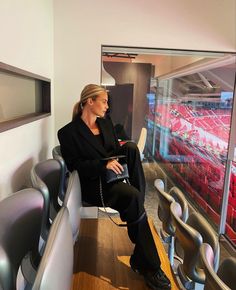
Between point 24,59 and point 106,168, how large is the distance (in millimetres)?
822

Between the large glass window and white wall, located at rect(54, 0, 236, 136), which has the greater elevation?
white wall, located at rect(54, 0, 236, 136)

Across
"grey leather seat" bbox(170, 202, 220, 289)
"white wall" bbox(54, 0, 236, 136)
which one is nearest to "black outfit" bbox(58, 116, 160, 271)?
"grey leather seat" bbox(170, 202, 220, 289)

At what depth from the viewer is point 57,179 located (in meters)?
1.71

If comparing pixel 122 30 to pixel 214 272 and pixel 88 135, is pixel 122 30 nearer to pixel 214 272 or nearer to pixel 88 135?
pixel 88 135

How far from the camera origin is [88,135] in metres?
1.86

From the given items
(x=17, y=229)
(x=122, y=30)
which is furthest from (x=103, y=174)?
(x=122, y=30)

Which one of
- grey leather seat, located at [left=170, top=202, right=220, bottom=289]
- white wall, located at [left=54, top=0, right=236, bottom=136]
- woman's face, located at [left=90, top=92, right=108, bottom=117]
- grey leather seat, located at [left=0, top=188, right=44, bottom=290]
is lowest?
grey leather seat, located at [left=170, top=202, right=220, bottom=289]

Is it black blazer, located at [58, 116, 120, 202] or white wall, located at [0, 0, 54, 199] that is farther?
black blazer, located at [58, 116, 120, 202]

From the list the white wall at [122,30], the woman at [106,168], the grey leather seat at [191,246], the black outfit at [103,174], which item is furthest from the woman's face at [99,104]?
the white wall at [122,30]

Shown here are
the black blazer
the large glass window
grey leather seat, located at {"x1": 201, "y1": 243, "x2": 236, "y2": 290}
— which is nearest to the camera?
grey leather seat, located at {"x1": 201, "y1": 243, "x2": 236, "y2": 290}

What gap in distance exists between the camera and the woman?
66.3 inches

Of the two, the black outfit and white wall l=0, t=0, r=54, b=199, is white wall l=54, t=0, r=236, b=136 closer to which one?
white wall l=0, t=0, r=54, b=199

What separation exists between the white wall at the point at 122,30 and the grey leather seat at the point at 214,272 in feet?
6.65

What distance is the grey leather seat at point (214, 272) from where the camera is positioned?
884 millimetres
